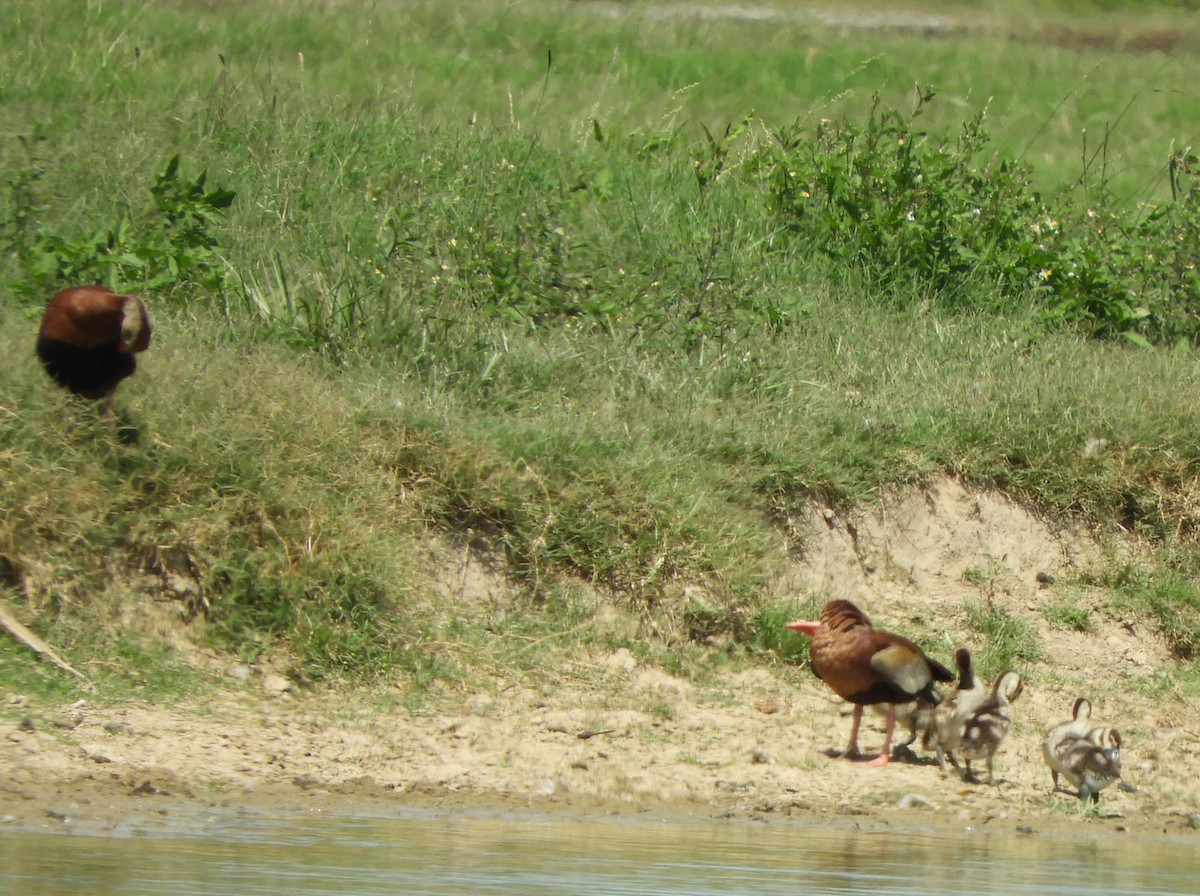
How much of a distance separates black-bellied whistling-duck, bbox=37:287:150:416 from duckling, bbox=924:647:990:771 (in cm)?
342

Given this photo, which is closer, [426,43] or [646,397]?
[646,397]

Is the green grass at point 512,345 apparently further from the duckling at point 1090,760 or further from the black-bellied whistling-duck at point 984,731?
the duckling at point 1090,760

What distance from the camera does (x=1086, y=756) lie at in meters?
5.72

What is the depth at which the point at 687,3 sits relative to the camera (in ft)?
49.9

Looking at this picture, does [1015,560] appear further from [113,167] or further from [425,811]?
[113,167]

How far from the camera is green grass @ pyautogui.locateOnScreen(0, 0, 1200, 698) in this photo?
6148mm

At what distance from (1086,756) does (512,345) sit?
135 inches

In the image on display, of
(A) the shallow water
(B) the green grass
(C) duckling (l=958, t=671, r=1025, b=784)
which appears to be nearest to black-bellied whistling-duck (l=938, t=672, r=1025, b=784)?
(C) duckling (l=958, t=671, r=1025, b=784)

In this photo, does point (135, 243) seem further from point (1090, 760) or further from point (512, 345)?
point (1090, 760)

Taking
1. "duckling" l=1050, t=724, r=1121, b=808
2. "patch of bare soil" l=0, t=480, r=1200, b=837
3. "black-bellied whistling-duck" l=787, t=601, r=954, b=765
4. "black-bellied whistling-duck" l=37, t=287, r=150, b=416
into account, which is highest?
"black-bellied whistling-duck" l=37, t=287, r=150, b=416

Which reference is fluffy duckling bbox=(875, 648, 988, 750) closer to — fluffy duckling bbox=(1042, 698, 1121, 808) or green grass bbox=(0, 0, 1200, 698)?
fluffy duckling bbox=(1042, 698, 1121, 808)

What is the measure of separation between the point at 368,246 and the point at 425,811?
3730mm

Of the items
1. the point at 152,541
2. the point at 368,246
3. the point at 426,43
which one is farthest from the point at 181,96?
the point at 152,541

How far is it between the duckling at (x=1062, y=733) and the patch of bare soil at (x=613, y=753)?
0.14 metres
